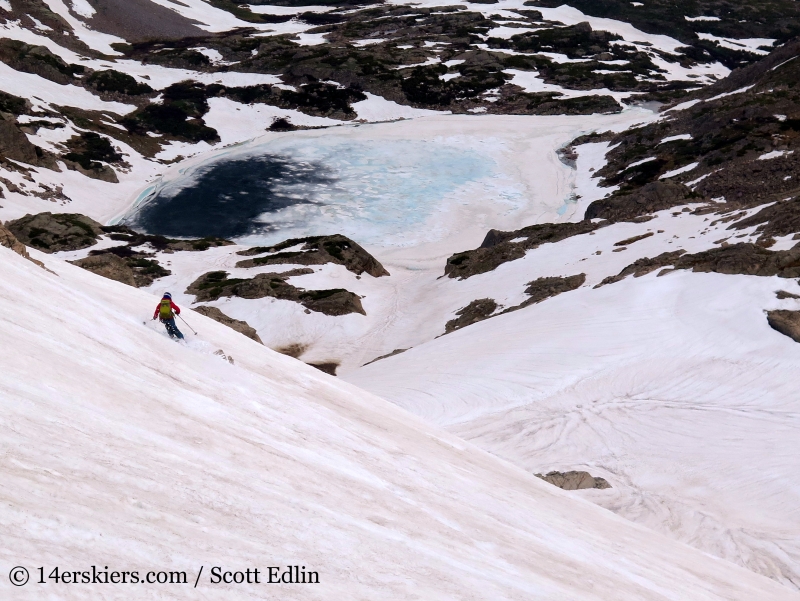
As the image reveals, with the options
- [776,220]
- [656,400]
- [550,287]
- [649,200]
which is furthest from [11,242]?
[649,200]

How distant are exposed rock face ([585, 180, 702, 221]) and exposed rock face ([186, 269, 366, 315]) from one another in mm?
25986

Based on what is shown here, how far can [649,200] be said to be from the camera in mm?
70562

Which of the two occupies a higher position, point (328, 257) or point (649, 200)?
point (649, 200)

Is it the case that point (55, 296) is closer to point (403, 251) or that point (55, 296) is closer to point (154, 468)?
point (154, 468)

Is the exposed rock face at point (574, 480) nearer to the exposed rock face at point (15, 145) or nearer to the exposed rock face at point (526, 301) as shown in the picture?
the exposed rock face at point (526, 301)

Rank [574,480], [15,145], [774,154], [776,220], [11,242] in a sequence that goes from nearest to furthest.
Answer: [11,242], [574,480], [776,220], [774,154], [15,145]

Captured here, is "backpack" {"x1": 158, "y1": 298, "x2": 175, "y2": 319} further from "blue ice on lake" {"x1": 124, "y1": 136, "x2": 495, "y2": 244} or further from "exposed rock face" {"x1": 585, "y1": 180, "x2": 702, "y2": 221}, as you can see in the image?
"blue ice on lake" {"x1": 124, "y1": 136, "x2": 495, "y2": 244}

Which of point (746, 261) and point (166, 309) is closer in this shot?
point (166, 309)

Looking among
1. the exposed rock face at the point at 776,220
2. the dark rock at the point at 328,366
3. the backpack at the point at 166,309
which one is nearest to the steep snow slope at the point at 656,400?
the exposed rock face at the point at 776,220

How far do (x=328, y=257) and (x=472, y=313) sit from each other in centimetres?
2277

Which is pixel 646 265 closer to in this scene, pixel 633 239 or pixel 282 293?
pixel 633 239

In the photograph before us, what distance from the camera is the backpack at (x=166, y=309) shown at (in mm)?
18156

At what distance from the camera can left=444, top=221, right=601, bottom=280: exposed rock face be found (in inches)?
2514

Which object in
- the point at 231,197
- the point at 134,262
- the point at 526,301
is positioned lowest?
the point at 231,197
